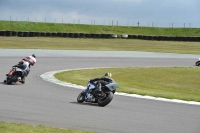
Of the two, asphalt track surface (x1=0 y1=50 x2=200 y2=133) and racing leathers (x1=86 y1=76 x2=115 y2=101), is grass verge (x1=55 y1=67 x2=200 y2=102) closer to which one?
asphalt track surface (x1=0 y1=50 x2=200 y2=133)

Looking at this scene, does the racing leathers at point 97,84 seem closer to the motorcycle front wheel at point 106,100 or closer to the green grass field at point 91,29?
the motorcycle front wheel at point 106,100

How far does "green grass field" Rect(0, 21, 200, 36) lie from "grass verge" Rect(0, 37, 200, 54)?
20853 mm

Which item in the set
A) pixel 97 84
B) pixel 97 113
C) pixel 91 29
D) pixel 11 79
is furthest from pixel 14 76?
pixel 91 29

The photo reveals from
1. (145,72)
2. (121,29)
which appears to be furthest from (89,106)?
(121,29)

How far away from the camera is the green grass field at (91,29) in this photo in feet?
308

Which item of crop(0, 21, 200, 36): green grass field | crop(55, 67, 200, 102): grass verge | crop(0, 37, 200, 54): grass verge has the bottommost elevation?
crop(0, 37, 200, 54): grass verge

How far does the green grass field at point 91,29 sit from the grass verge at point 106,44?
20.9m

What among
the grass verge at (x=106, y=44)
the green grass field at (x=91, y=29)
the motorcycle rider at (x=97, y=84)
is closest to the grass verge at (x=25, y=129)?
the motorcycle rider at (x=97, y=84)

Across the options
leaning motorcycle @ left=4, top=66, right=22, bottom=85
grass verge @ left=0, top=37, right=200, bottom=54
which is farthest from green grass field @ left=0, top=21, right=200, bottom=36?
leaning motorcycle @ left=4, top=66, right=22, bottom=85

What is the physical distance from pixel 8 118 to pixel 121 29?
86.4m

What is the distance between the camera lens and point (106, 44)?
67.8 metres

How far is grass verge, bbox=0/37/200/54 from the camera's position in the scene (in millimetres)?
60406

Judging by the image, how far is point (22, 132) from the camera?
1055cm

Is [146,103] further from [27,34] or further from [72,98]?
[27,34]
